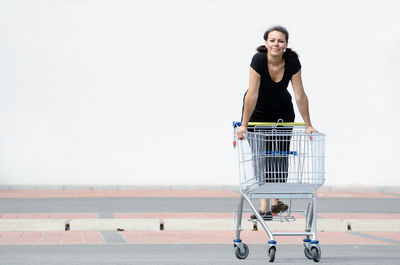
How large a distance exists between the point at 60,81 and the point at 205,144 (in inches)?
135

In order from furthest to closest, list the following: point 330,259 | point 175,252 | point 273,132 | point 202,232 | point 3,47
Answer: point 3,47 < point 202,232 < point 175,252 < point 330,259 < point 273,132

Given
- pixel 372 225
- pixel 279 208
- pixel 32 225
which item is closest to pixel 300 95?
pixel 279 208

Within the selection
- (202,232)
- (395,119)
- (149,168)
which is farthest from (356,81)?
(202,232)

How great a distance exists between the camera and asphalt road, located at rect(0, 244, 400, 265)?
7.82 m

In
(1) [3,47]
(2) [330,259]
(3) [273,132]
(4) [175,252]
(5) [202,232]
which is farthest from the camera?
(1) [3,47]

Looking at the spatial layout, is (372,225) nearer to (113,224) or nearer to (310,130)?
(113,224)

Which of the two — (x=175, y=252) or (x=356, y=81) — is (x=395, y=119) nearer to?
(x=356, y=81)

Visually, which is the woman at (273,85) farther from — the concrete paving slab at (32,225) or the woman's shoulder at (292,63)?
the concrete paving slab at (32,225)

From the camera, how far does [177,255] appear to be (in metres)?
8.40

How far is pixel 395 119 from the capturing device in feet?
65.8

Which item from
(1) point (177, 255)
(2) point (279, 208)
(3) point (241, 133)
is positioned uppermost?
(3) point (241, 133)

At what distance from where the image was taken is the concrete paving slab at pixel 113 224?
35.0 ft

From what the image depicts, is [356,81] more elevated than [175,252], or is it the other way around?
[356,81]

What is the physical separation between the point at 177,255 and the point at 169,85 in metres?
11.3
